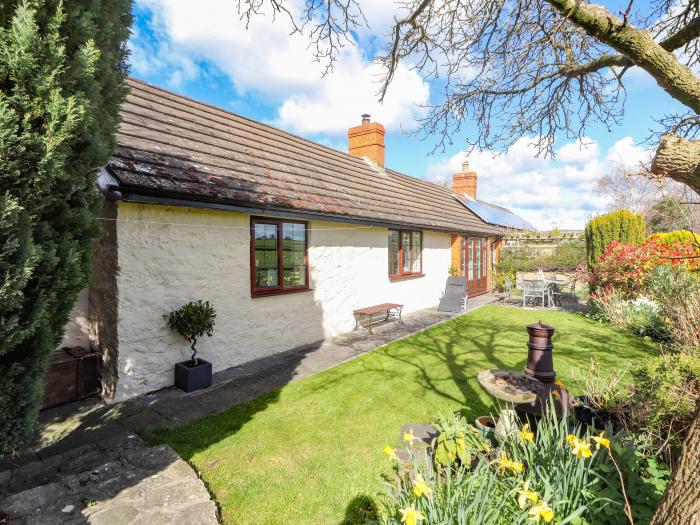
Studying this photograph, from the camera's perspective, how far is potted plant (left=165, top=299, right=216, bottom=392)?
5562mm

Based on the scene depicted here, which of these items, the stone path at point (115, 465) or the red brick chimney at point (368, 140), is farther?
the red brick chimney at point (368, 140)

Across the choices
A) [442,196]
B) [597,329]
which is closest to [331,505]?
[597,329]

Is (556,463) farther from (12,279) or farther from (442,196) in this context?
(442,196)

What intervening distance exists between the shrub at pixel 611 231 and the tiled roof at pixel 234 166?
5146 mm

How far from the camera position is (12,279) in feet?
7.15

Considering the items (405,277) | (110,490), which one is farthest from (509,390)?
(405,277)

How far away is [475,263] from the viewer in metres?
17.3

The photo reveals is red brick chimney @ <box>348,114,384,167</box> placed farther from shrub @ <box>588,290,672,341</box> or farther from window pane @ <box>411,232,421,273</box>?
shrub @ <box>588,290,672,341</box>

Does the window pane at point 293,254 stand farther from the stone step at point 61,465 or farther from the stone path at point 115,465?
the stone step at point 61,465

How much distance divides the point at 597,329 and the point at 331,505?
9761 mm

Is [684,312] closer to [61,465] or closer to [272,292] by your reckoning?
[272,292]

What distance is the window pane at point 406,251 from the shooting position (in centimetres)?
1244

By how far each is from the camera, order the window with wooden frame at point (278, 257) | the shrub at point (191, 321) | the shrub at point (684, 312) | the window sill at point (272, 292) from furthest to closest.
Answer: the window with wooden frame at point (278, 257)
the window sill at point (272, 292)
the shrub at point (191, 321)
the shrub at point (684, 312)

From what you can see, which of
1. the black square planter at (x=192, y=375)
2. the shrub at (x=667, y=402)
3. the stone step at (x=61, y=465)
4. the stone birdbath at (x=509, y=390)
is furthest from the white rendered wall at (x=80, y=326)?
the shrub at (x=667, y=402)
